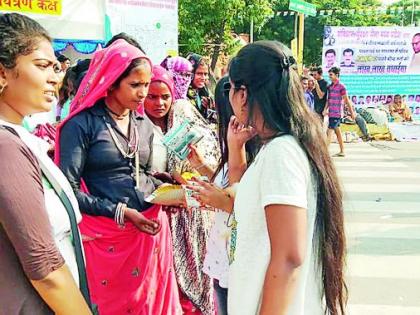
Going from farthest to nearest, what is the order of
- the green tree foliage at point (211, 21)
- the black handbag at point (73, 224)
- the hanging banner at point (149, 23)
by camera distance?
the green tree foliage at point (211, 21) → the hanging banner at point (149, 23) → the black handbag at point (73, 224)

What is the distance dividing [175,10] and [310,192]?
7.69m

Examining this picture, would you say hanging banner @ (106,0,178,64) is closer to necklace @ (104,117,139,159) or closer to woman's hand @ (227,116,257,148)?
necklace @ (104,117,139,159)

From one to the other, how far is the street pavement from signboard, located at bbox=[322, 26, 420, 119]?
569 centimetres

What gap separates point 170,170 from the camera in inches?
114

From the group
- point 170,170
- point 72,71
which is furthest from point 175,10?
point 170,170

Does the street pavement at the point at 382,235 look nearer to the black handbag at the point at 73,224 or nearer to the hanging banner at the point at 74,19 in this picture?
the black handbag at the point at 73,224

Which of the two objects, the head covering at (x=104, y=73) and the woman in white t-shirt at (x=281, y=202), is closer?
the woman in white t-shirt at (x=281, y=202)

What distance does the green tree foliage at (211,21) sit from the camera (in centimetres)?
1575

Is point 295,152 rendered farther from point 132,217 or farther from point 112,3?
point 112,3

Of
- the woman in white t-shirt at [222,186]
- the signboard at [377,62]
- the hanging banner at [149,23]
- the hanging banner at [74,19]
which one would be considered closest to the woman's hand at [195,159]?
the woman in white t-shirt at [222,186]

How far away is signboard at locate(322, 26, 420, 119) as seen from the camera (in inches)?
580

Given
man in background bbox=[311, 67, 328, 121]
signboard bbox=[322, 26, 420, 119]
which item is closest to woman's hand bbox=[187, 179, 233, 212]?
man in background bbox=[311, 67, 328, 121]

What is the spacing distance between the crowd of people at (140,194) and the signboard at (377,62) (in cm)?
1276

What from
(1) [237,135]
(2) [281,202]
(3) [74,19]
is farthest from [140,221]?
(3) [74,19]
